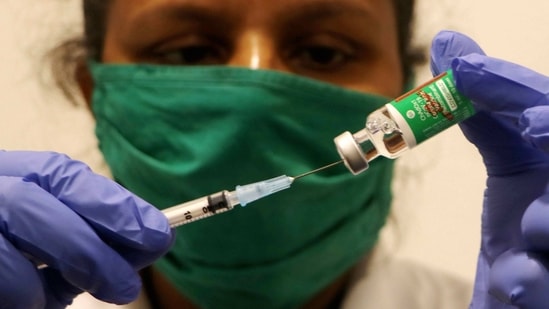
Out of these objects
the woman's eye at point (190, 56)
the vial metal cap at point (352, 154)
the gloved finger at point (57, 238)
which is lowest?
the gloved finger at point (57, 238)

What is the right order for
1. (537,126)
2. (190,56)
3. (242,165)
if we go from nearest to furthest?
(537,126) → (242,165) → (190,56)

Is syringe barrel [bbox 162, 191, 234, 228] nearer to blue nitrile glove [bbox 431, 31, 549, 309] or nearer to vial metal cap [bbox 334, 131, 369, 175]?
vial metal cap [bbox 334, 131, 369, 175]

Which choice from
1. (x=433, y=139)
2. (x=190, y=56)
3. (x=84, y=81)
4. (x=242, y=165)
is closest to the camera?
(x=242, y=165)

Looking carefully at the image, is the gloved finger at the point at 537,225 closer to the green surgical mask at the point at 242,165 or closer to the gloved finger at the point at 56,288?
the green surgical mask at the point at 242,165

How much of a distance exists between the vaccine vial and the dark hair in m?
0.40

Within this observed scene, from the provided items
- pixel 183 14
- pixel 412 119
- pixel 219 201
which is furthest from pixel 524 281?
pixel 183 14

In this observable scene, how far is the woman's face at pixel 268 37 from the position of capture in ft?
2.77

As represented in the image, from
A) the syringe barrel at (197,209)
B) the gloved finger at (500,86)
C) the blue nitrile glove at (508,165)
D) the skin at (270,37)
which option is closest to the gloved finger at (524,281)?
the blue nitrile glove at (508,165)

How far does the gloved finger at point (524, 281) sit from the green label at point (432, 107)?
0.44 ft

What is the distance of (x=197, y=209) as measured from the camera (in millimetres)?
634

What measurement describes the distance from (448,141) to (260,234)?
0.61 metres

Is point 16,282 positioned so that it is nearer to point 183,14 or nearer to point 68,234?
point 68,234

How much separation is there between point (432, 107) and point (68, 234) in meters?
0.34

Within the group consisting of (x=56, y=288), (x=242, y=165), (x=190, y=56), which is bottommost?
(x=56, y=288)
